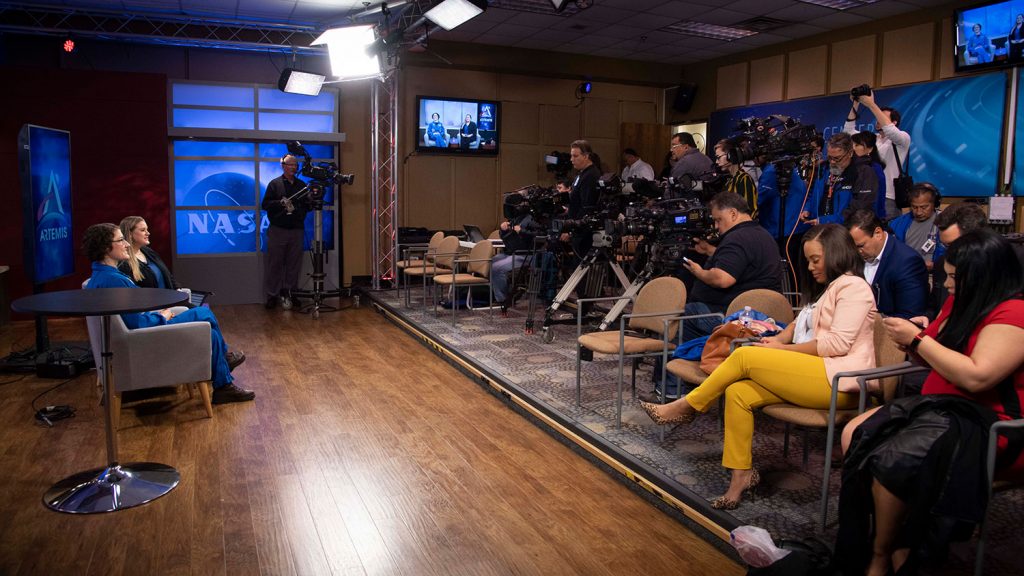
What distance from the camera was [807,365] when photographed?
2779 mm

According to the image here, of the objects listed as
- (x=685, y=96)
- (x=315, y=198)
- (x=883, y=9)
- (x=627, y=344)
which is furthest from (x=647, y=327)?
(x=685, y=96)

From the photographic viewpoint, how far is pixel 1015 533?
267cm

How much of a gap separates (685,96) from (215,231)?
6.68 metres

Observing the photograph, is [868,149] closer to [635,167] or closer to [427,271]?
[635,167]

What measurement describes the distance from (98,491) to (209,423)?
105 cm

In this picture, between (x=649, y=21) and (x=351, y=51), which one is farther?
(x=649, y=21)

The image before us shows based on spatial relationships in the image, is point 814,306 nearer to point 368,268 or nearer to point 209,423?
point 209,423

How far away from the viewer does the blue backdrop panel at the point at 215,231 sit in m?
8.51

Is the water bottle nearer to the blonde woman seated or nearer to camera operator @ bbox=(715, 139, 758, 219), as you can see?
the blonde woman seated

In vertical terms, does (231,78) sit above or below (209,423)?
above

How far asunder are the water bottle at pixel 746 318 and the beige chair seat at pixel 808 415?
59 centimetres

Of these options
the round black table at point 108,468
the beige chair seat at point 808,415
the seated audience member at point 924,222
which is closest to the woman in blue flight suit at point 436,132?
the seated audience member at point 924,222

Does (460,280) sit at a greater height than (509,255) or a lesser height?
lesser

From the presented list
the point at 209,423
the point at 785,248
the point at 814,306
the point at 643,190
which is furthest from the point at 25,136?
the point at 785,248
